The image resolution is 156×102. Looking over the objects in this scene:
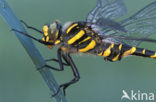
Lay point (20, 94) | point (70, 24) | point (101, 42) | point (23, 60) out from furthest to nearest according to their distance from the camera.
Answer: point (23, 60) → point (20, 94) → point (101, 42) → point (70, 24)

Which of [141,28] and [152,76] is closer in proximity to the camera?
[141,28]

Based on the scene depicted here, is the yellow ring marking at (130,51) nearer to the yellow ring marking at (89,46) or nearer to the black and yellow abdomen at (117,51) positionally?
the black and yellow abdomen at (117,51)

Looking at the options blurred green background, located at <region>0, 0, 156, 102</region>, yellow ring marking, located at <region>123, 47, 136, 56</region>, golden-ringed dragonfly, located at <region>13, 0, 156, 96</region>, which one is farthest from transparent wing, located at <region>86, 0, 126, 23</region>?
blurred green background, located at <region>0, 0, 156, 102</region>

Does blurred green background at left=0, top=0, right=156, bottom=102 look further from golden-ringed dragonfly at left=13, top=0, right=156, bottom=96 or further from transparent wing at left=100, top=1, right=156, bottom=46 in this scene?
transparent wing at left=100, top=1, right=156, bottom=46

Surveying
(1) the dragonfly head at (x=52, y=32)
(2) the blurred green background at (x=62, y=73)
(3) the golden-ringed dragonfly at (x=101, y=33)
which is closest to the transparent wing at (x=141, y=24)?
(3) the golden-ringed dragonfly at (x=101, y=33)

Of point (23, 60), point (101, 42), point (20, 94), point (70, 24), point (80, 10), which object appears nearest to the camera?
point (70, 24)

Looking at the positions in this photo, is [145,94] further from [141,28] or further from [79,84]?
[141,28]

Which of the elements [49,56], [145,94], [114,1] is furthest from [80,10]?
[145,94]
